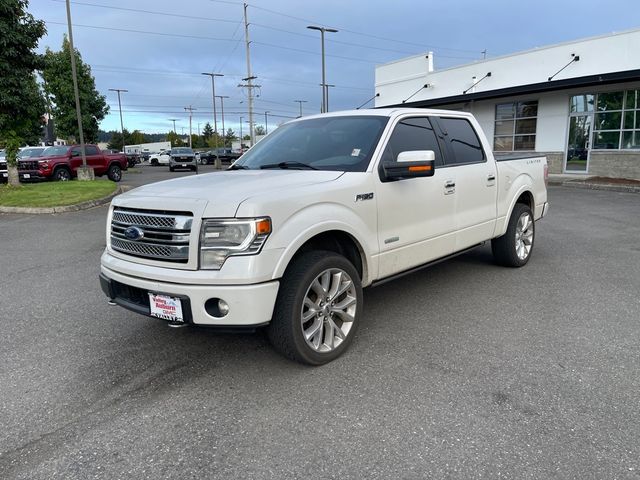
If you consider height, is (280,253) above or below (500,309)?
above

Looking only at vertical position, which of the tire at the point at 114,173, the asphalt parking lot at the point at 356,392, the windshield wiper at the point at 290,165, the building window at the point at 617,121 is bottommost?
the asphalt parking lot at the point at 356,392

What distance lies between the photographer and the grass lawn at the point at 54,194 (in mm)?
12969

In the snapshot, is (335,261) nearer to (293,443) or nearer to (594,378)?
(293,443)

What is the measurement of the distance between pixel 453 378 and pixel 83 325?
3360 millimetres

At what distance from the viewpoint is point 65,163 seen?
21141 millimetres

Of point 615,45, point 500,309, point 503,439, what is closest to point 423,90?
point 615,45

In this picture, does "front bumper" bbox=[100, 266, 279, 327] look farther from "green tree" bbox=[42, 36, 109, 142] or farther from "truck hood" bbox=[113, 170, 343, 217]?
"green tree" bbox=[42, 36, 109, 142]

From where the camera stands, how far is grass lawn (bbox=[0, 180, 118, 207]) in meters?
13.0

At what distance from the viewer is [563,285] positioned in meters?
5.61

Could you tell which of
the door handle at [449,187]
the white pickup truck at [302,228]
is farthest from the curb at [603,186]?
the door handle at [449,187]

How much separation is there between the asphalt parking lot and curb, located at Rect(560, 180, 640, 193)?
494 inches

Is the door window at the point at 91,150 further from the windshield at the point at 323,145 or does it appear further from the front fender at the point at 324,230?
the front fender at the point at 324,230

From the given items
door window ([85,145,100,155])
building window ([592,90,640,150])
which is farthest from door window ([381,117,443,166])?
door window ([85,145,100,155])

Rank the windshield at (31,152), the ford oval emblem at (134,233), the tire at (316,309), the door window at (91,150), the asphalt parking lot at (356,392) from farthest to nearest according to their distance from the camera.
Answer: the door window at (91,150), the windshield at (31,152), the ford oval emblem at (134,233), the tire at (316,309), the asphalt parking lot at (356,392)
